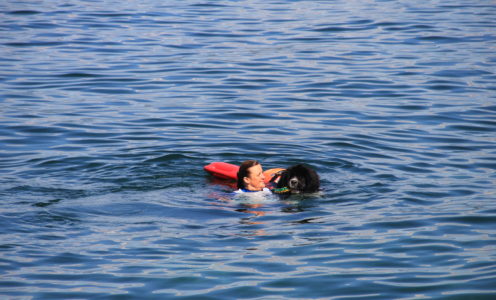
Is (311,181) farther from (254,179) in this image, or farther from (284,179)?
(254,179)

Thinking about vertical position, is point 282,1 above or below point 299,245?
above

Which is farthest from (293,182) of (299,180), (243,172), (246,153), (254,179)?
(246,153)

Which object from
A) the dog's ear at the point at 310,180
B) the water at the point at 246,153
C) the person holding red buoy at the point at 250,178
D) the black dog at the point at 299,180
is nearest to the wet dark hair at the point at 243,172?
the person holding red buoy at the point at 250,178

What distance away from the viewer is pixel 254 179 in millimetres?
9039

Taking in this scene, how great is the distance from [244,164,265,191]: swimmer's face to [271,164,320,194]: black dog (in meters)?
0.26

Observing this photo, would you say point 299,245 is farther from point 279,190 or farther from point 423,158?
point 423,158

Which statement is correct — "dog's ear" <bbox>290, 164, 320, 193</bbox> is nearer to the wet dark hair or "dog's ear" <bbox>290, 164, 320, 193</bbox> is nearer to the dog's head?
the dog's head

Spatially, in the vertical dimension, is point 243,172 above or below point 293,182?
above

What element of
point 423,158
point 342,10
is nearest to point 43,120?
point 423,158

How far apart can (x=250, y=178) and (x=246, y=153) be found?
187cm

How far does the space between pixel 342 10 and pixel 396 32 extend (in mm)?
4048

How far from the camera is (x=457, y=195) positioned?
8.78 meters

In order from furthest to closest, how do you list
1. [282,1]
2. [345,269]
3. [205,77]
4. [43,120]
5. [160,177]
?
[282,1], [205,77], [43,120], [160,177], [345,269]

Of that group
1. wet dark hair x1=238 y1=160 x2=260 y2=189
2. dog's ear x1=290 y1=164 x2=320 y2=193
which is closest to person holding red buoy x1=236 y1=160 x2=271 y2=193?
wet dark hair x1=238 y1=160 x2=260 y2=189
